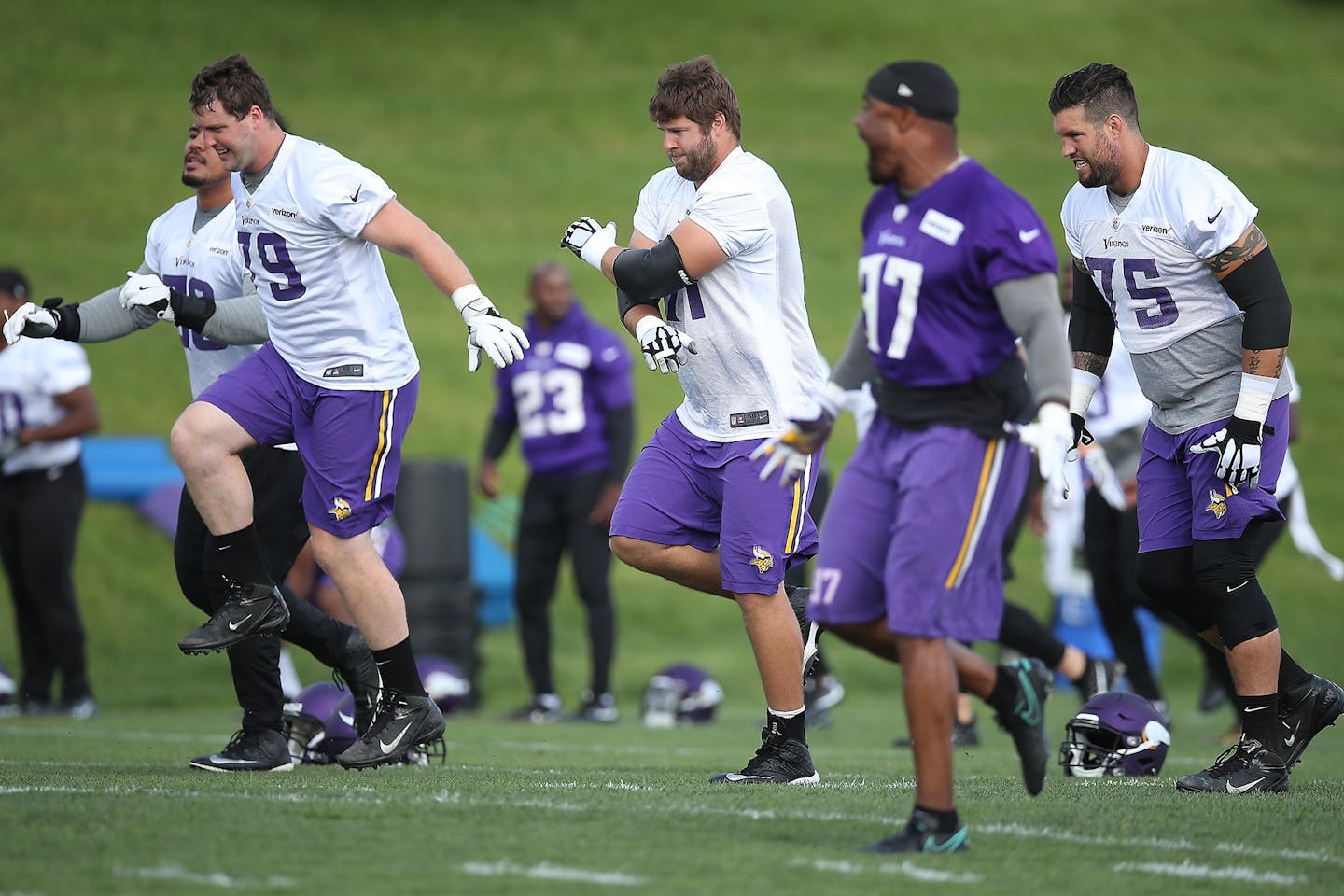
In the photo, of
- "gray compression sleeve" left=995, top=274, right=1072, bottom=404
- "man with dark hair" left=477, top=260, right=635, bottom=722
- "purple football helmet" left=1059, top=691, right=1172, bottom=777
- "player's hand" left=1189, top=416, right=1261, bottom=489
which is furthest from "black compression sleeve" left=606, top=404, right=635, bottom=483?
"gray compression sleeve" left=995, top=274, right=1072, bottom=404

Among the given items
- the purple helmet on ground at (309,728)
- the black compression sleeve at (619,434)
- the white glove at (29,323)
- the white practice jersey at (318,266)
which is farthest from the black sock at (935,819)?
the black compression sleeve at (619,434)

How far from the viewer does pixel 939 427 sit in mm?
4570

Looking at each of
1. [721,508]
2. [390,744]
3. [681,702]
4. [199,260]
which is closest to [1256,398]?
[721,508]

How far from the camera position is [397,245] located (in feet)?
19.5

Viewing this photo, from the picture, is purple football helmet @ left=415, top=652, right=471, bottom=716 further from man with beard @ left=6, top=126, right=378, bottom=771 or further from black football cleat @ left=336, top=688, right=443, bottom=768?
black football cleat @ left=336, top=688, right=443, bottom=768

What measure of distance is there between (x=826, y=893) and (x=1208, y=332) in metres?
2.99

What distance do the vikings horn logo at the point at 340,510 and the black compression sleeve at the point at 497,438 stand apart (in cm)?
555

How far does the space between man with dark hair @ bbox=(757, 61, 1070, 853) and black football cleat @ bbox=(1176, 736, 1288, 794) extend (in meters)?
1.59

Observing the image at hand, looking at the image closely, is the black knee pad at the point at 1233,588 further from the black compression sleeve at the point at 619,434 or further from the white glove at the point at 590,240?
the black compression sleeve at the point at 619,434

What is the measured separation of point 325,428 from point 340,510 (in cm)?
29

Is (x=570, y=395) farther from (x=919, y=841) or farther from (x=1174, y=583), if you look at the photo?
(x=919, y=841)

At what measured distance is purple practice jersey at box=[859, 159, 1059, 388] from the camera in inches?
176

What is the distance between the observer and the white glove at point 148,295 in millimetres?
6203

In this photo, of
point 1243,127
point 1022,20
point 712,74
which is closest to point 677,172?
point 712,74
